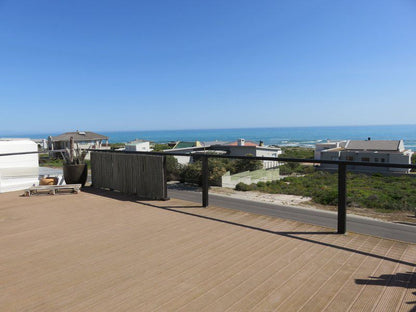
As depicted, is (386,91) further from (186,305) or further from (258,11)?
(186,305)

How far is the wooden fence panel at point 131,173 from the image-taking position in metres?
5.09

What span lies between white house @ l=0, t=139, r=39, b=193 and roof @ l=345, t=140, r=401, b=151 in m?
36.2

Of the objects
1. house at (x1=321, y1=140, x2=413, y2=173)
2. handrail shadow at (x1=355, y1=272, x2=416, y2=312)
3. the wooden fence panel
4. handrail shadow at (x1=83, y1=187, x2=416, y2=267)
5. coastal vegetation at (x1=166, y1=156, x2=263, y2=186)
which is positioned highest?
the wooden fence panel

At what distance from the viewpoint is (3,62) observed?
21344mm

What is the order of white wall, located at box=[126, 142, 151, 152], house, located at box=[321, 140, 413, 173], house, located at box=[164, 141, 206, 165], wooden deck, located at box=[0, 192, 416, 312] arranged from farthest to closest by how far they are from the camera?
white wall, located at box=[126, 142, 151, 152] < house, located at box=[321, 140, 413, 173] < house, located at box=[164, 141, 206, 165] < wooden deck, located at box=[0, 192, 416, 312]

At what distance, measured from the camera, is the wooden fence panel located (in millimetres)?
5086

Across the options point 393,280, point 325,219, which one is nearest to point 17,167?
point 325,219

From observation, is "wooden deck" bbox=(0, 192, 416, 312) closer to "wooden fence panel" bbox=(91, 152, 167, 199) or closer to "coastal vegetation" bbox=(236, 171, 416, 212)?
"wooden fence panel" bbox=(91, 152, 167, 199)

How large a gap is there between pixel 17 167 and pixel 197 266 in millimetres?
6752

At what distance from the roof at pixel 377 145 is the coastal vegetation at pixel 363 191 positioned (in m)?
28.1

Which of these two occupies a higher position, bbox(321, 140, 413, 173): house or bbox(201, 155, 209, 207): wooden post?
bbox(201, 155, 209, 207): wooden post

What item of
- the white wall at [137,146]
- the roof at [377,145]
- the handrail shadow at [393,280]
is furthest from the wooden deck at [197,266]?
the white wall at [137,146]

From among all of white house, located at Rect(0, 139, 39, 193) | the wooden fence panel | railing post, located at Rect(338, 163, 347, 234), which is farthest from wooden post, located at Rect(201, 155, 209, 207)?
white house, located at Rect(0, 139, 39, 193)

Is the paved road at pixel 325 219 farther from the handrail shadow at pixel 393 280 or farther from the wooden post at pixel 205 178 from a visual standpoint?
the handrail shadow at pixel 393 280
